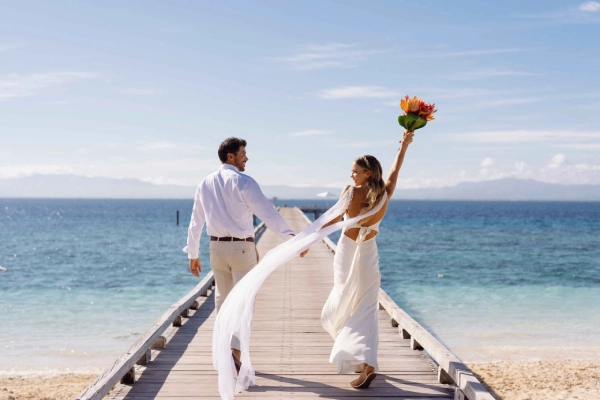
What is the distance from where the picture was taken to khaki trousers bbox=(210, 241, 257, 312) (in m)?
4.82

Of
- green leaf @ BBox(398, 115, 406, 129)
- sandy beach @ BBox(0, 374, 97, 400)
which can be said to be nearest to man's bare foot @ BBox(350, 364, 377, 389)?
green leaf @ BBox(398, 115, 406, 129)

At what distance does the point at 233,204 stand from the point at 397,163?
4.52ft

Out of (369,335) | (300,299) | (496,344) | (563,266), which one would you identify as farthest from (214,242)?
(563,266)

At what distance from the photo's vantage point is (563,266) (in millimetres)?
28141

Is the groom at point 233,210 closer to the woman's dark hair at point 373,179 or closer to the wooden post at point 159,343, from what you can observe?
the woman's dark hair at point 373,179

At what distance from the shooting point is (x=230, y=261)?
4840mm

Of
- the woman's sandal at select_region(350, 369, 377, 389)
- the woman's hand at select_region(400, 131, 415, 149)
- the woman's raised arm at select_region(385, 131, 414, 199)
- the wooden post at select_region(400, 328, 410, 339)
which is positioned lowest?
the wooden post at select_region(400, 328, 410, 339)

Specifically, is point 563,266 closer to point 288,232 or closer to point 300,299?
point 300,299

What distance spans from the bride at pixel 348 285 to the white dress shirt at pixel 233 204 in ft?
0.91

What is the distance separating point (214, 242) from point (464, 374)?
230 cm

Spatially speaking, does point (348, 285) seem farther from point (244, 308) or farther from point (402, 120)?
point (402, 120)

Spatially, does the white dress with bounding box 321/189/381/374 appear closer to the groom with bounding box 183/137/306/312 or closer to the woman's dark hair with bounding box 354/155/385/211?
the woman's dark hair with bounding box 354/155/385/211

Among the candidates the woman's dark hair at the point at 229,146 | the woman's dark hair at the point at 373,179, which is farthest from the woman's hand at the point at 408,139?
the woman's dark hair at the point at 229,146

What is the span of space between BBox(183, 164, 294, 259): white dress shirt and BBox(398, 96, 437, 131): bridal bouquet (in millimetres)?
1319
